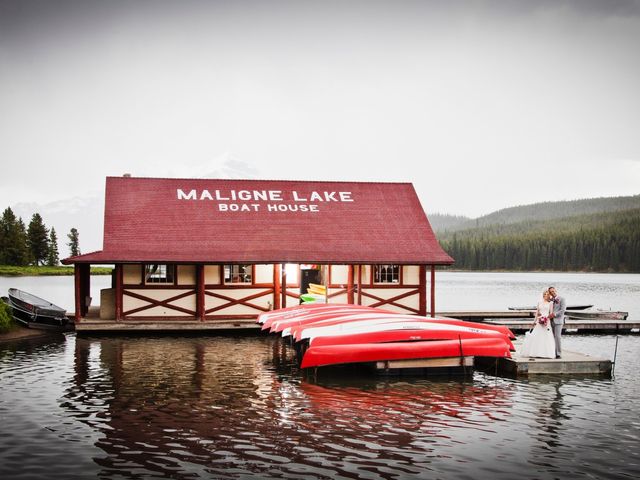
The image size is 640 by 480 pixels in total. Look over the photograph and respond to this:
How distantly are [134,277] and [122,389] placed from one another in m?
11.3

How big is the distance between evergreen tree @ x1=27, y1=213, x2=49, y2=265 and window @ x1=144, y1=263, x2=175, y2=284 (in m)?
89.4

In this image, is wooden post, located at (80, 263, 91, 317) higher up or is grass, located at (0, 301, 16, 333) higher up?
wooden post, located at (80, 263, 91, 317)

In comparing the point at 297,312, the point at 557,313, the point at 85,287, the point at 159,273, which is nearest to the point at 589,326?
the point at 557,313

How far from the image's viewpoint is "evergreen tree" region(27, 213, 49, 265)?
4262 inches

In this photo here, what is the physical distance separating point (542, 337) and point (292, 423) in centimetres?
900

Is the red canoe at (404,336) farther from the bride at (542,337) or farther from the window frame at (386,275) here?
the window frame at (386,275)

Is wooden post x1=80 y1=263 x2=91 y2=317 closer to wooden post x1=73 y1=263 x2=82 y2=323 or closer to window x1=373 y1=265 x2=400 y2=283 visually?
wooden post x1=73 y1=263 x2=82 y2=323

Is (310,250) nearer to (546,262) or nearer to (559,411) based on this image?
(559,411)

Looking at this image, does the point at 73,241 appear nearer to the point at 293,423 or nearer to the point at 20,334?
the point at 20,334

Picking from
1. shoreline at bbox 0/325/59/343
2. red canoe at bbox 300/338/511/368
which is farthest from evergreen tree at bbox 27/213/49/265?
red canoe at bbox 300/338/511/368

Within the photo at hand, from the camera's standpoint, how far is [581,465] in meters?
10.1

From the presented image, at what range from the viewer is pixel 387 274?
27859 millimetres

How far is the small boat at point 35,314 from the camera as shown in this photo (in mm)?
25312

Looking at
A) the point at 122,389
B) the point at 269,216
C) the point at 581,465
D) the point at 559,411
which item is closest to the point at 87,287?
the point at 269,216
